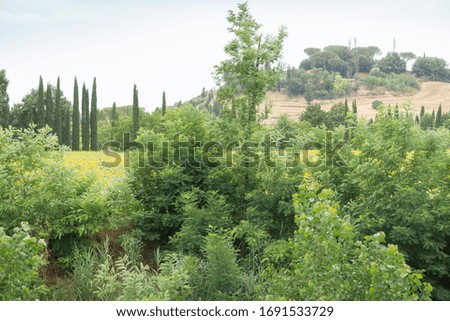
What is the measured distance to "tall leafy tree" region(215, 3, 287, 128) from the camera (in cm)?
1146

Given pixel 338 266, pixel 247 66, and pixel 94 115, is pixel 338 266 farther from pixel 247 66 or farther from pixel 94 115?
pixel 94 115

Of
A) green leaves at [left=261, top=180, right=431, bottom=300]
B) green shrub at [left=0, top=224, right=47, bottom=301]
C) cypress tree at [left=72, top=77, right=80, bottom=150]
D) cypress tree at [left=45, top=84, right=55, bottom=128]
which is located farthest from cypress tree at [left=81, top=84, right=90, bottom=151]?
green leaves at [left=261, top=180, right=431, bottom=300]

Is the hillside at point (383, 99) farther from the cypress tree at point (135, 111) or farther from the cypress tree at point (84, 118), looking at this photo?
the cypress tree at point (84, 118)

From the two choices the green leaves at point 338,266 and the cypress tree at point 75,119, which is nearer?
the green leaves at point 338,266

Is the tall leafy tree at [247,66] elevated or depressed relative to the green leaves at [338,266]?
elevated

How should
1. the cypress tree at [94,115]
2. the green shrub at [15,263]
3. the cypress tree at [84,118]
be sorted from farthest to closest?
the cypress tree at [84,118]
the cypress tree at [94,115]
the green shrub at [15,263]

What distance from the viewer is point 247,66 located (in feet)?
37.7

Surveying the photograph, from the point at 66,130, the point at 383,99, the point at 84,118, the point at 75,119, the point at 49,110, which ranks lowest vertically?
the point at 66,130

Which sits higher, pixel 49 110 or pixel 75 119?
pixel 49 110

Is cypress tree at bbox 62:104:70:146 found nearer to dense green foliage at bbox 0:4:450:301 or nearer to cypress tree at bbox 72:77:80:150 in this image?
cypress tree at bbox 72:77:80:150

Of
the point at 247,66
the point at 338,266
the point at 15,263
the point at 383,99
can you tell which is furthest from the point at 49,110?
the point at 383,99

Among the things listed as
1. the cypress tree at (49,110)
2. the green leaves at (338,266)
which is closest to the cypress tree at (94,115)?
the cypress tree at (49,110)

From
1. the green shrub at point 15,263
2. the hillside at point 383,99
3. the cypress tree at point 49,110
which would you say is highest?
the hillside at point 383,99

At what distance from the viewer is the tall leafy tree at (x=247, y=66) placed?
11461 millimetres
